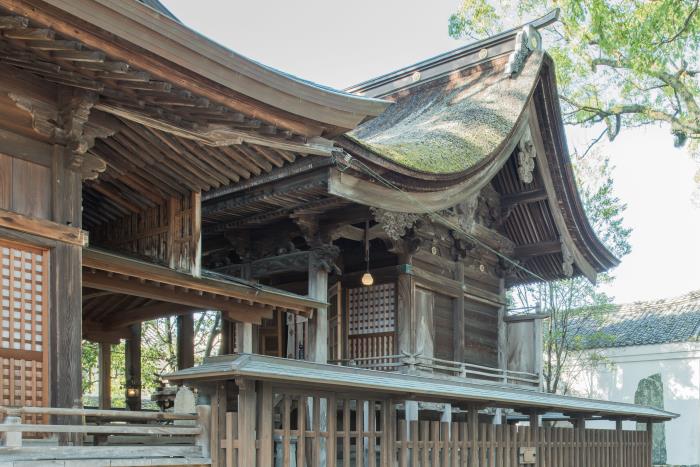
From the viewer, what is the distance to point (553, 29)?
23812 mm

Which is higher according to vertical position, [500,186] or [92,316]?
[500,186]

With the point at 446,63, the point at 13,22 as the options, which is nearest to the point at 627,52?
the point at 446,63

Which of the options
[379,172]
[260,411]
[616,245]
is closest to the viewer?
[260,411]

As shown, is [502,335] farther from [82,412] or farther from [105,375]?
[82,412]

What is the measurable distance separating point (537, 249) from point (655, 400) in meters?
13.4

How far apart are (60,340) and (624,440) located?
10.2 meters

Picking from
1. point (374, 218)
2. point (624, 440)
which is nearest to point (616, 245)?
point (624, 440)

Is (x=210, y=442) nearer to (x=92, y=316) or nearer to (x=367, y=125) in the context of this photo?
(x=92, y=316)

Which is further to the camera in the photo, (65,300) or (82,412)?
(65,300)

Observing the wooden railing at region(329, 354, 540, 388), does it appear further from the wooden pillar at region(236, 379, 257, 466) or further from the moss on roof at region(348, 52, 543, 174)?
the wooden pillar at region(236, 379, 257, 466)

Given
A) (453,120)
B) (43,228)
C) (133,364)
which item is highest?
(453,120)

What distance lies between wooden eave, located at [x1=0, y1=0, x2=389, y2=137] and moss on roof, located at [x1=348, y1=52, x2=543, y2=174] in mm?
2447

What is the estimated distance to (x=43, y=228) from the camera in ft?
24.0

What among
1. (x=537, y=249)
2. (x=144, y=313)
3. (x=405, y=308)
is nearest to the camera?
(x=144, y=313)
